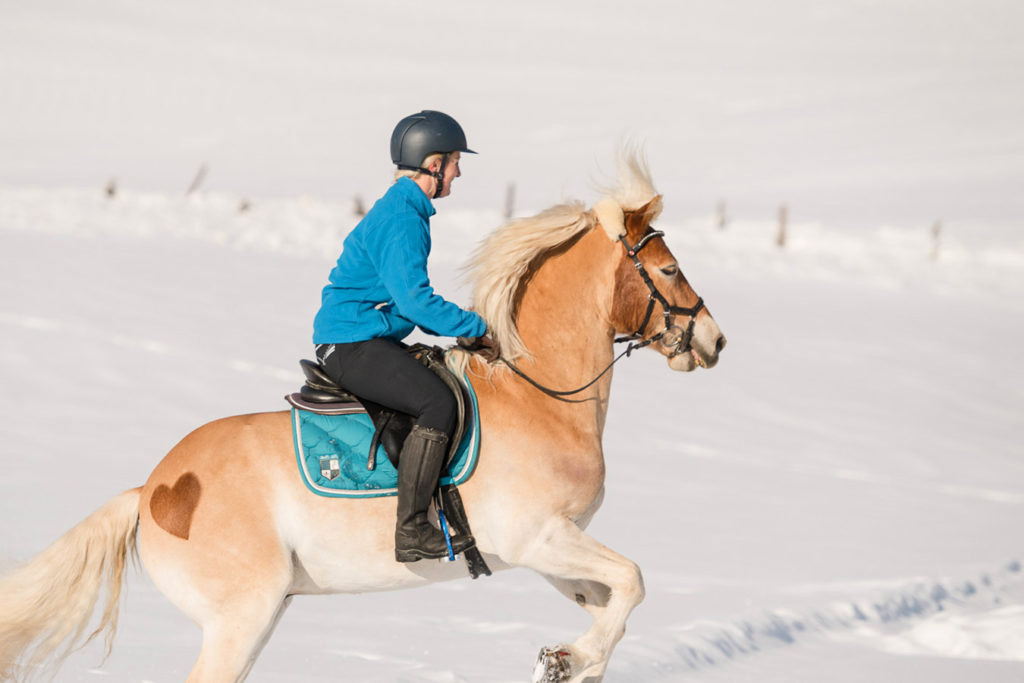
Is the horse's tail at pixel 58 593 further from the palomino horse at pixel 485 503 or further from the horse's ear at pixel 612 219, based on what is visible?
the horse's ear at pixel 612 219

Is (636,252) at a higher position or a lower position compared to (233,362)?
higher

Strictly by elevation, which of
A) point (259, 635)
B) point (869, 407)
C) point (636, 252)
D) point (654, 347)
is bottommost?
point (869, 407)

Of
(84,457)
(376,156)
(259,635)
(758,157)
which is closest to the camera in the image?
(259,635)

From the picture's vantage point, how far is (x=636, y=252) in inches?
188

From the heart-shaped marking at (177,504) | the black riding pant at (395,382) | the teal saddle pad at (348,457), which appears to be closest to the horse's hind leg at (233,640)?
the heart-shaped marking at (177,504)

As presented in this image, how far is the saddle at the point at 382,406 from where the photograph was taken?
4504 mm

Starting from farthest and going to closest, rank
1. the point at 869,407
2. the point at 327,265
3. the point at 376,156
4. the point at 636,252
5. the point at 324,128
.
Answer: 1. the point at 324,128
2. the point at 376,156
3. the point at 327,265
4. the point at 869,407
5. the point at 636,252

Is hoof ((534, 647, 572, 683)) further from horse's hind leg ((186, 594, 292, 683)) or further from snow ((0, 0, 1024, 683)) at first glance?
snow ((0, 0, 1024, 683))

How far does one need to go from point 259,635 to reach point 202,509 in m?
0.57

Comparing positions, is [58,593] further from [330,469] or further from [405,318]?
[405,318]

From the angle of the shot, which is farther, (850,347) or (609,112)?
(609,112)

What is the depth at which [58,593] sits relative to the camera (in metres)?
4.48

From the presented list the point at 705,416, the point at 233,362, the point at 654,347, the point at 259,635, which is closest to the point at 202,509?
the point at 259,635

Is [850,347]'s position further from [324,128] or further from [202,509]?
[324,128]
